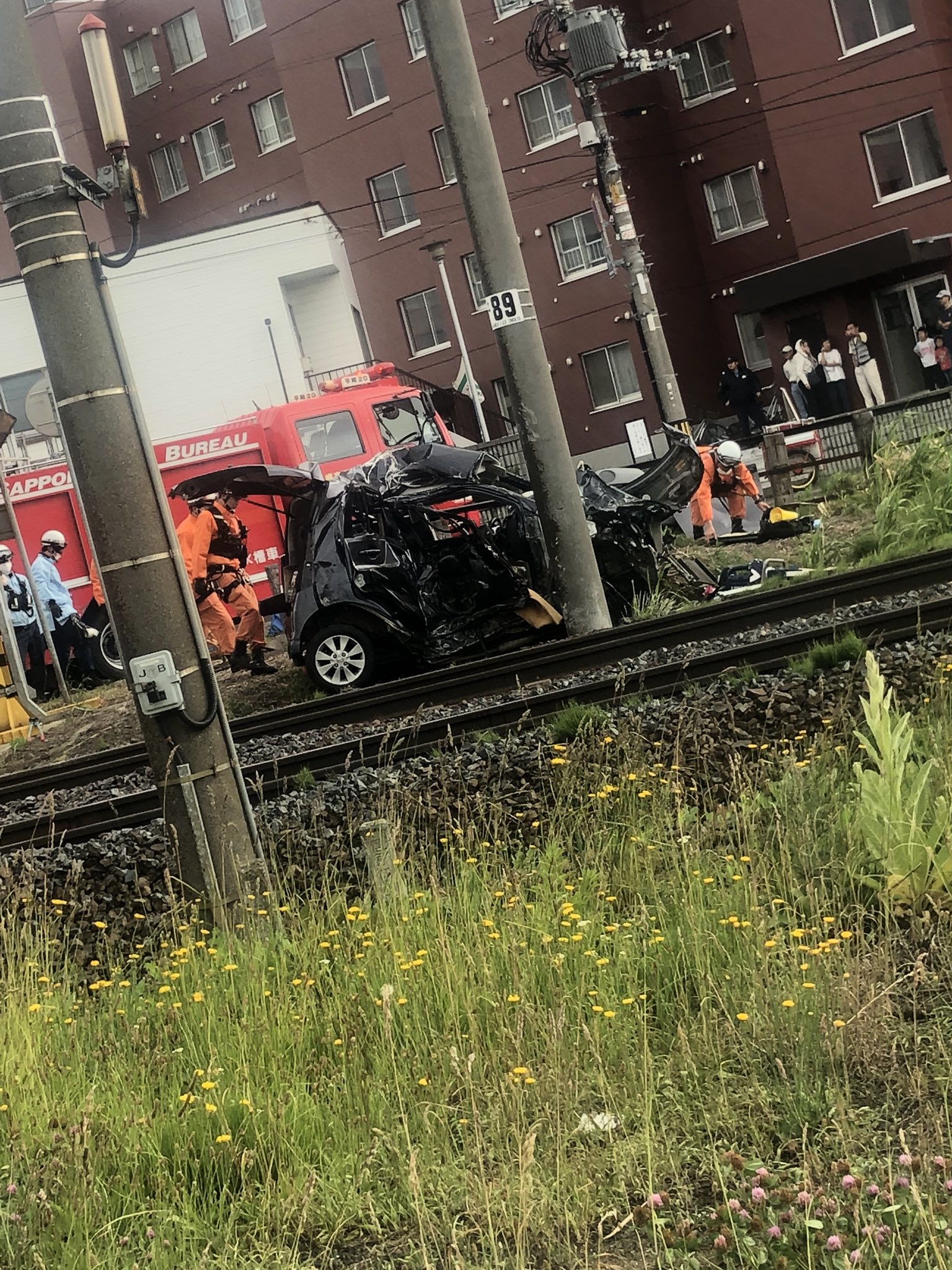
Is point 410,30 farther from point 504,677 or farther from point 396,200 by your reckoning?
point 504,677

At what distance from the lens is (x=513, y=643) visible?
13414 mm

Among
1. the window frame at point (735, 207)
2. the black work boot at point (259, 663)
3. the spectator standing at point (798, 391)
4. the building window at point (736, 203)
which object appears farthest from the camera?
the building window at point (736, 203)

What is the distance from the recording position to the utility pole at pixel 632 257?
82.5 feet

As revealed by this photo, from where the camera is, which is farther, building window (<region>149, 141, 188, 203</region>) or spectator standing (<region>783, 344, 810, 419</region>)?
building window (<region>149, 141, 188, 203</region>)

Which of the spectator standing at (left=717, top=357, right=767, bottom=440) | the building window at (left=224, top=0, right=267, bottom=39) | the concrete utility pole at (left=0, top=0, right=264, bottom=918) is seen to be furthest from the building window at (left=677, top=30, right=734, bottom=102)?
the concrete utility pole at (left=0, top=0, right=264, bottom=918)

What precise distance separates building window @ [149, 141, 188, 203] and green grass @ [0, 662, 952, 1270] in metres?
45.7

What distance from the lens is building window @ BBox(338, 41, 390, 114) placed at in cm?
4003

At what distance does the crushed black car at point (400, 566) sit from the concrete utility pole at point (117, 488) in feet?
23.0

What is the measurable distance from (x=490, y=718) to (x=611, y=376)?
29100mm

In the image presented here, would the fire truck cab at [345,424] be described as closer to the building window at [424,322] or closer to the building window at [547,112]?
the building window at [547,112]

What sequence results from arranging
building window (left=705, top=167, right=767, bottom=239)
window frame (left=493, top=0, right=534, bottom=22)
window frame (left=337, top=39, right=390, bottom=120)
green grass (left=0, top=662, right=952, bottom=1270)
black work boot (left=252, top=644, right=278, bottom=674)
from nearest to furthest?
1. green grass (left=0, top=662, right=952, bottom=1270)
2. black work boot (left=252, top=644, right=278, bottom=674)
3. building window (left=705, top=167, right=767, bottom=239)
4. window frame (left=493, top=0, right=534, bottom=22)
5. window frame (left=337, top=39, right=390, bottom=120)

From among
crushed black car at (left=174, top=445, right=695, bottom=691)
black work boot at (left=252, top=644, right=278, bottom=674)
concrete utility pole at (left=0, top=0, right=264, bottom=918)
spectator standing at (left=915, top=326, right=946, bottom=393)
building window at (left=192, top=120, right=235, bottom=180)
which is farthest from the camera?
building window at (left=192, top=120, right=235, bottom=180)

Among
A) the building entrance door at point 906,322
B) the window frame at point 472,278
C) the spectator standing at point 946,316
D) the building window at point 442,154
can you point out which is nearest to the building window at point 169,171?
the building window at point 442,154

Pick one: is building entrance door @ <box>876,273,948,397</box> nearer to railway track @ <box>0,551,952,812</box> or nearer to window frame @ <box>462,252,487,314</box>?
window frame @ <box>462,252,487,314</box>
